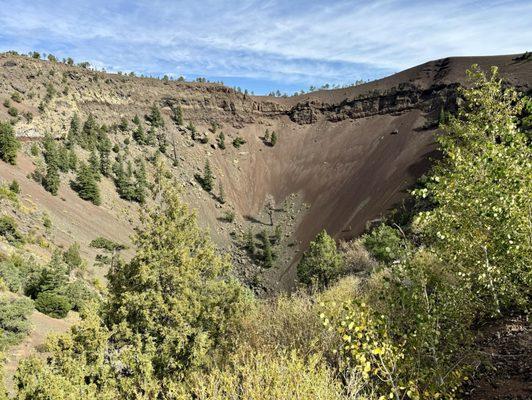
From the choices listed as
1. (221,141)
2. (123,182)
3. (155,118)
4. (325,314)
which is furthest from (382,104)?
(325,314)

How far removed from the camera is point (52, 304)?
89.2 ft

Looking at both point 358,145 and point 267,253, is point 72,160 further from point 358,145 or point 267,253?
point 358,145

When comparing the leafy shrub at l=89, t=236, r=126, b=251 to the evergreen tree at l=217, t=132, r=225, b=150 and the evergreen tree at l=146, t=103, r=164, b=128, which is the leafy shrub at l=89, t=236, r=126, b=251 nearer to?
the evergreen tree at l=146, t=103, r=164, b=128

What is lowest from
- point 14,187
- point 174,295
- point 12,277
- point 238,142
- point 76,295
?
point 76,295

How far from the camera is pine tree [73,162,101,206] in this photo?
191 feet

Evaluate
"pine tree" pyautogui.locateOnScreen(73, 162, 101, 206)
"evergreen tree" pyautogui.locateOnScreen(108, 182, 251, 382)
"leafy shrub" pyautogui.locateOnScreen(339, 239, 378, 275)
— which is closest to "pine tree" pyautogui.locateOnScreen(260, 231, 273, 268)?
"leafy shrub" pyautogui.locateOnScreen(339, 239, 378, 275)

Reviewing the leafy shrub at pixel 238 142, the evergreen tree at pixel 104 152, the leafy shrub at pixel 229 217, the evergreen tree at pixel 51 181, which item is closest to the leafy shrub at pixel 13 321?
the evergreen tree at pixel 51 181

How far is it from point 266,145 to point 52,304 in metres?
73.7

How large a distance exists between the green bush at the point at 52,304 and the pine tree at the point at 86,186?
3333 centimetres

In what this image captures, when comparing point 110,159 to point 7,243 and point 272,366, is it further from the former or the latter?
point 272,366

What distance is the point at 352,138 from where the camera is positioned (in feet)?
302

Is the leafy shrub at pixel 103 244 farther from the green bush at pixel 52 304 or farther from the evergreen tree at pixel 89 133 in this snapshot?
the evergreen tree at pixel 89 133

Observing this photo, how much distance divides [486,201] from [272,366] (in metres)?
5.13

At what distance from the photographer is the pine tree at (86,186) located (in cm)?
5828
